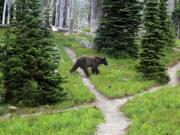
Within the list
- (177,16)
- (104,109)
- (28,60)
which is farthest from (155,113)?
(177,16)

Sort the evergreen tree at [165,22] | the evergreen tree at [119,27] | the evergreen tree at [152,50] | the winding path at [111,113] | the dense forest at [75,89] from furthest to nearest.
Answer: the evergreen tree at [165,22], the evergreen tree at [119,27], the evergreen tree at [152,50], the dense forest at [75,89], the winding path at [111,113]

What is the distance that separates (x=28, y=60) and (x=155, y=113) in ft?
22.9

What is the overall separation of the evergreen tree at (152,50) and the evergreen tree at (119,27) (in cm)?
527

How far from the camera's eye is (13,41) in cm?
2172

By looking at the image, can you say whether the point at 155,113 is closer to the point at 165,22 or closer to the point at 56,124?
the point at 56,124

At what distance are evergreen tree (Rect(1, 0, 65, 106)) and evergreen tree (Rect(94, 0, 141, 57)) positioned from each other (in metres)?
14.4

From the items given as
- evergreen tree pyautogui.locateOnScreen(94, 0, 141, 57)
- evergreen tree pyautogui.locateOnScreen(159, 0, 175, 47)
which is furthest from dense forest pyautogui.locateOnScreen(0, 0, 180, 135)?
evergreen tree pyautogui.locateOnScreen(159, 0, 175, 47)

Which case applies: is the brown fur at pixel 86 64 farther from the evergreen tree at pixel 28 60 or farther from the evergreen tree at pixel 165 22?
the evergreen tree at pixel 165 22

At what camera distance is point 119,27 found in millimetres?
35812

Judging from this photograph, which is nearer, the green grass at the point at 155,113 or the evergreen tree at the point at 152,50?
the green grass at the point at 155,113

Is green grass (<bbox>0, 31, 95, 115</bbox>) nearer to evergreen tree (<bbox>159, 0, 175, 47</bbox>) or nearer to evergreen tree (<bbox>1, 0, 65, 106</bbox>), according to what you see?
evergreen tree (<bbox>1, 0, 65, 106</bbox>)

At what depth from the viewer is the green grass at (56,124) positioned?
15727mm

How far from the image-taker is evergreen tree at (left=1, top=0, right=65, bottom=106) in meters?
21.2

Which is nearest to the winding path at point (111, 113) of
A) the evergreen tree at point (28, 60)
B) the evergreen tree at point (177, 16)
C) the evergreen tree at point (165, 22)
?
the evergreen tree at point (28, 60)
